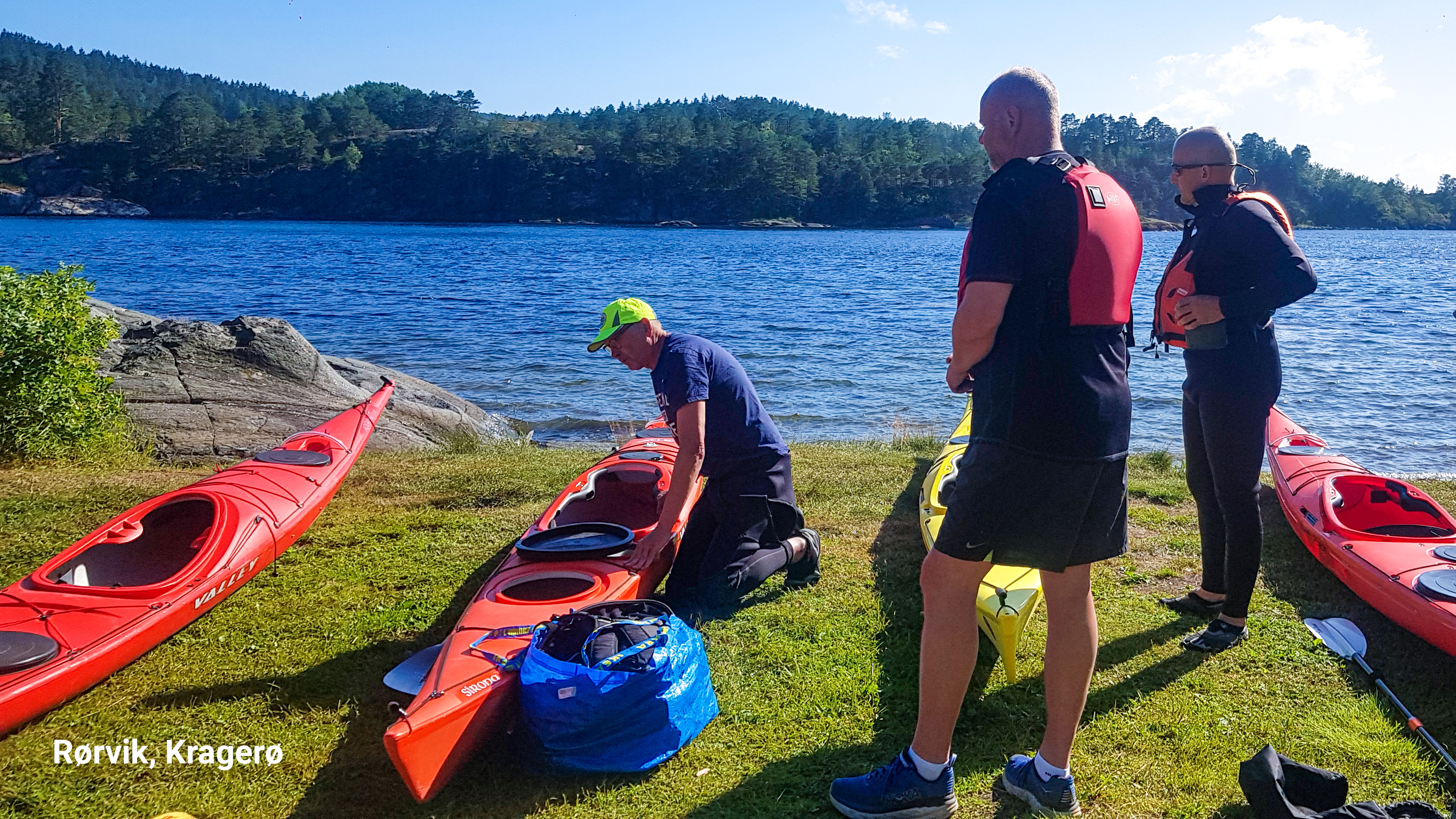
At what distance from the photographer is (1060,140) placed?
2826mm

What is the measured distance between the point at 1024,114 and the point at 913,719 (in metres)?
2.41

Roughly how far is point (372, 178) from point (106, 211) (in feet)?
77.3

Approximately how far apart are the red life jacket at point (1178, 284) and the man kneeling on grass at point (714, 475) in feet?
6.65

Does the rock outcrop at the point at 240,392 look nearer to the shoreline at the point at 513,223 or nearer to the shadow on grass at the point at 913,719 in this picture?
the shadow on grass at the point at 913,719

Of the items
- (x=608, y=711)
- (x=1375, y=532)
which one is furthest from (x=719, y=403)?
(x=1375, y=532)

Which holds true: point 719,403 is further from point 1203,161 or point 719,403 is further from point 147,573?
point 147,573

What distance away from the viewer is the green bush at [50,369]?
22.7 feet

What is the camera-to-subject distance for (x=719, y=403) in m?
4.76

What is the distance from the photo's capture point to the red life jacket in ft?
13.3

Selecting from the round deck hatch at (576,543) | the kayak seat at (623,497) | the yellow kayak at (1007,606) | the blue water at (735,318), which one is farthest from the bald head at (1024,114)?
the blue water at (735,318)

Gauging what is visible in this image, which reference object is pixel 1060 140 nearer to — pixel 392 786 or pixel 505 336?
pixel 392 786

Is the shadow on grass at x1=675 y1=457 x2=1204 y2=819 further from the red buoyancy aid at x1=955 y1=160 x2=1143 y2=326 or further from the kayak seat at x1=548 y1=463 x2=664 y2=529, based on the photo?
the kayak seat at x1=548 y1=463 x2=664 y2=529

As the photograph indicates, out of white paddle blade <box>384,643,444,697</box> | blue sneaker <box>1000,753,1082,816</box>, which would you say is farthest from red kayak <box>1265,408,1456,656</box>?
white paddle blade <box>384,643,444,697</box>

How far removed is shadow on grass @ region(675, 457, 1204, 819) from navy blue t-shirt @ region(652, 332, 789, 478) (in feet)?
3.66
